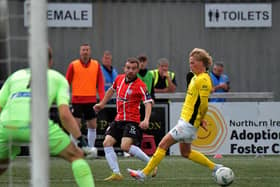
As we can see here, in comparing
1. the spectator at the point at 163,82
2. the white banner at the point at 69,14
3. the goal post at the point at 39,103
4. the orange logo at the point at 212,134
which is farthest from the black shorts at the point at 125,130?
the white banner at the point at 69,14

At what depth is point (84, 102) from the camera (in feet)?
56.7

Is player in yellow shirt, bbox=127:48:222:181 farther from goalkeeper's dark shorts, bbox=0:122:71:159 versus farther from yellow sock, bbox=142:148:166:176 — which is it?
goalkeeper's dark shorts, bbox=0:122:71:159

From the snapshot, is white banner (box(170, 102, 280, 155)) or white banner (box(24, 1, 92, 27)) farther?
white banner (box(24, 1, 92, 27))

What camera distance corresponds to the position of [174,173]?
14.0 m

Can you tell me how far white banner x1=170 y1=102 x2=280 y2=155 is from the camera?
18234 mm

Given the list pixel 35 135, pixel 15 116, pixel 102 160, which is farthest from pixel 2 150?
pixel 102 160

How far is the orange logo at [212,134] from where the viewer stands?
18.2m

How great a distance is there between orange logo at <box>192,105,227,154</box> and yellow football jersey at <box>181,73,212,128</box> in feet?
20.0

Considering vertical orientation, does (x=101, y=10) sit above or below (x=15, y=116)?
→ above

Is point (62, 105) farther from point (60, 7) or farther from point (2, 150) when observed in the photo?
point (60, 7)

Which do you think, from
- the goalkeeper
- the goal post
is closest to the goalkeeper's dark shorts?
the goalkeeper

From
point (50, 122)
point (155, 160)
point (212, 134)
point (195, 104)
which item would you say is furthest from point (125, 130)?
point (212, 134)

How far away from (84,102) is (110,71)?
1.73 m

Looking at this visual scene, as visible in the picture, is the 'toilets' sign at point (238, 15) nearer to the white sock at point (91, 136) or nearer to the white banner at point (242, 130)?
the white banner at point (242, 130)
